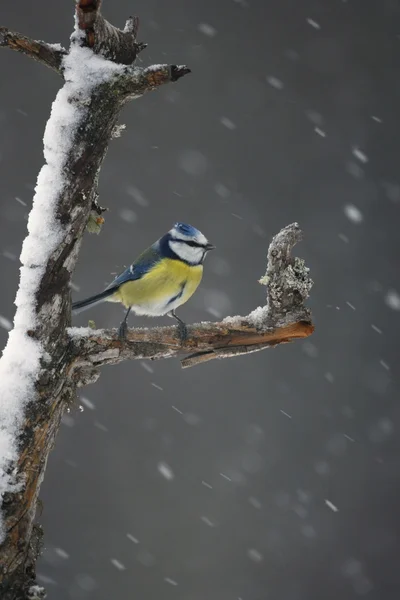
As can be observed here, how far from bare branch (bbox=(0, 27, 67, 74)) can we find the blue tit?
1.98ft

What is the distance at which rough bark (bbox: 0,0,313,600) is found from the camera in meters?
1.73

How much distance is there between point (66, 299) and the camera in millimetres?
1849

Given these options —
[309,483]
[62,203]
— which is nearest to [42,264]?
[62,203]

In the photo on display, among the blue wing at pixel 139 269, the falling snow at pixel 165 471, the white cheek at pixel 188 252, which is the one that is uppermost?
the white cheek at pixel 188 252

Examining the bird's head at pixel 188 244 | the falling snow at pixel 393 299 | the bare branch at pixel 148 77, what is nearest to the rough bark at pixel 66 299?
the bare branch at pixel 148 77

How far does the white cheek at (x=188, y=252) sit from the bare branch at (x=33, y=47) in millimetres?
634

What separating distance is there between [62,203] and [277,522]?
14.0ft

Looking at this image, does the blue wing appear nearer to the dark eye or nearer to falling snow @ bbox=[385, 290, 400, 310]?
the dark eye

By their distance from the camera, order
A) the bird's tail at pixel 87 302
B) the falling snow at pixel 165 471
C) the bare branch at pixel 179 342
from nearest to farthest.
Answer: the bare branch at pixel 179 342
the bird's tail at pixel 87 302
the falling snow at pixel 165 471

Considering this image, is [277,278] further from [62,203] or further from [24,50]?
[24,50]

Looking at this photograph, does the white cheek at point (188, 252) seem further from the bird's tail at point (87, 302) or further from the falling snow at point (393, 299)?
the falling snow at point (393, 299)

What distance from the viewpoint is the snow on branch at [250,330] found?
6.44 ft

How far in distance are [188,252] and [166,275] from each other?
0.31ft

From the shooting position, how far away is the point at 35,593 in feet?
5.63
